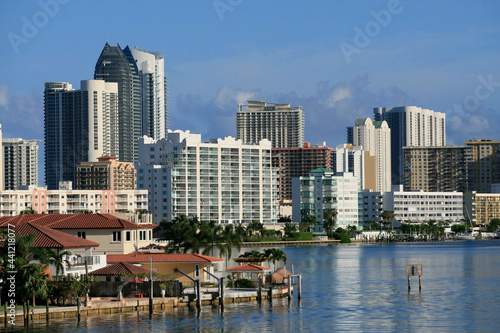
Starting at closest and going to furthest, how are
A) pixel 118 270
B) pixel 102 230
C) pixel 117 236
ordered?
pixel 118 270 → pixel 102 230 → pixel 117 236

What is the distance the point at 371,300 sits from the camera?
291ft

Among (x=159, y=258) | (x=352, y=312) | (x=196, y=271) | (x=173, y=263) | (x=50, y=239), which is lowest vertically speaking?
(x=352, y=312)

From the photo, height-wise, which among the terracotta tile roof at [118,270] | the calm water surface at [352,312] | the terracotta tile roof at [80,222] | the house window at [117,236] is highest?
the terracotta tile roof at [80,222]

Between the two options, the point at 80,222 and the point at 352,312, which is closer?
the point at 352,312

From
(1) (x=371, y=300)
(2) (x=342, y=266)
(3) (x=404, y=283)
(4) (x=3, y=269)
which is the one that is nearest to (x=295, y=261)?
(2) (x=342, y=266)

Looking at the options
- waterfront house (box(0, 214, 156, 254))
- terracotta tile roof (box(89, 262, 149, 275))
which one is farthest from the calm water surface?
waterfront house (box(0, 214, 156, 254))

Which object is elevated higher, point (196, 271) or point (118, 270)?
point (118, 270)

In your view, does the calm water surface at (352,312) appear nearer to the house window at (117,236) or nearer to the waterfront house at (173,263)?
the waterfront house at (173,263)

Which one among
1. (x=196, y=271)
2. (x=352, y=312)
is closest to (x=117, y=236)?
(x=196, y=271)

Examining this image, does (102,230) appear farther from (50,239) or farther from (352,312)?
(352,312)

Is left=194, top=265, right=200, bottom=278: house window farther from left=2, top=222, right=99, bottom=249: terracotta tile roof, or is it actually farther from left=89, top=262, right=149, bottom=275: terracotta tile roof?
left=2, top=222, right=99, bottom=249: terracotta tile roof

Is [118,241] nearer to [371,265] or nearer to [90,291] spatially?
[90,291]

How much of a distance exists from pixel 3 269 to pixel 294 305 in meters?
26.8

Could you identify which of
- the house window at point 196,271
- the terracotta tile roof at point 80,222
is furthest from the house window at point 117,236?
the house window at point 196,271
